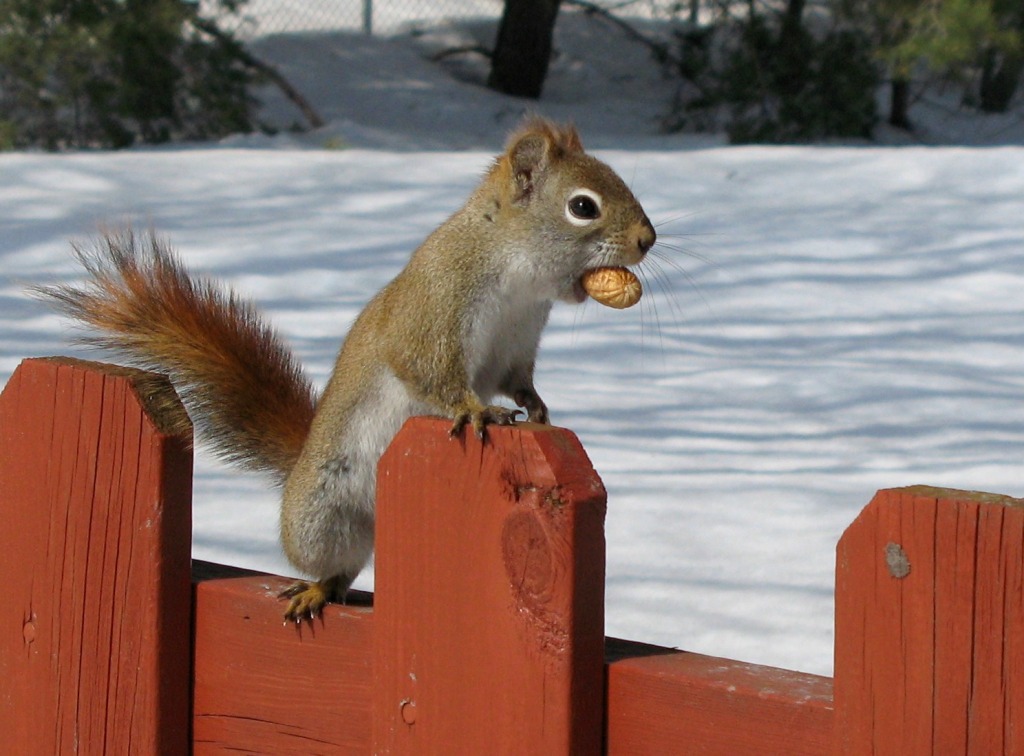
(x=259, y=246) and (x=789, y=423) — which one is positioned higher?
(x=259, y=246)

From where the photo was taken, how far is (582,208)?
1.67 meters

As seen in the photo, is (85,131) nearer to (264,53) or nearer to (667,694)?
(264,53)

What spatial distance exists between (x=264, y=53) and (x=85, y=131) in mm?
3261

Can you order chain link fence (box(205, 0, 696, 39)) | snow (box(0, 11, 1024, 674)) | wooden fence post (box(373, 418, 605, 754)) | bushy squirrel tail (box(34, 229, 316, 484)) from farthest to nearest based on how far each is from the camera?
chain link fence (box(205, 0, 696, 39)) → snow (box(0, 11, 1024, 674)) → bushy squirrel tail (box(34, 229, 316, 484)) → wooden fence post (box(373, 418, 605, 754))

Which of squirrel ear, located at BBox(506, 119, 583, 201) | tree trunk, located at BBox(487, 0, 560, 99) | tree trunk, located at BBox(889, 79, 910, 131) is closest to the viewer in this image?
squirrel ear, located at BBox(506, 119, 583, 201)

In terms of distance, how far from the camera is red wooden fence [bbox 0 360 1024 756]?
2.51 feet

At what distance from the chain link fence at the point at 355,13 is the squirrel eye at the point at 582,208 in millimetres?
10203

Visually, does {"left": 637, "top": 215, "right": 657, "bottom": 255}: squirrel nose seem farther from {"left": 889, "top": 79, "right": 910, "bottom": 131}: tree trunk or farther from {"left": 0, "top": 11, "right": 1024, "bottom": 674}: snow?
{"left": 889, "top": 79, "right": 910, "bottom": 131}: tree trunk

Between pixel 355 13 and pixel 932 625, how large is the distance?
39.6ft

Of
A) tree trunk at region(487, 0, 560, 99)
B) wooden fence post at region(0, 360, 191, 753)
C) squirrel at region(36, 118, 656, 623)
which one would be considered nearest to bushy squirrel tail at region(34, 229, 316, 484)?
squirrel at region(36, 118, 656, 623)

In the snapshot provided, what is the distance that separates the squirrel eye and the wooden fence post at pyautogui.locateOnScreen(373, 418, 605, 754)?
736 mm

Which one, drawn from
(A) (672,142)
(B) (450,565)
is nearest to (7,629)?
(B) (450,565)

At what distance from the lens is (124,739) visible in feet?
3.69

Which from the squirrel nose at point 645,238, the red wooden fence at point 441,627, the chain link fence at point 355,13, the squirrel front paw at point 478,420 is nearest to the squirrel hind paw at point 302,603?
the red wooden fence at point 441,627
